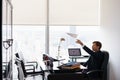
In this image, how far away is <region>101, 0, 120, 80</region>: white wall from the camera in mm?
4957

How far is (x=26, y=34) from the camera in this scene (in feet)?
18.9

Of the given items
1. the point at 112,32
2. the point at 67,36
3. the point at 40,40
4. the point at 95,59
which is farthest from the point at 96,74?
the point at 40,40

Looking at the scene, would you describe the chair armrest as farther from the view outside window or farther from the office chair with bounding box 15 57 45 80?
the view outside window

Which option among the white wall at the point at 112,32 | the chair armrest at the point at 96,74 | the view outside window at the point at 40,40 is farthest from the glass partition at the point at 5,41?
the white wall at the point at 112,32

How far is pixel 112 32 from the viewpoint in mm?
5180

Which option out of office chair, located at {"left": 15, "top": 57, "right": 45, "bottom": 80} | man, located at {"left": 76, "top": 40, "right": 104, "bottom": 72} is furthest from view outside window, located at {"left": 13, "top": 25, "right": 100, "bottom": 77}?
man, located at {"left": 76, "top": 40, "right": 104, "bottom": 72}

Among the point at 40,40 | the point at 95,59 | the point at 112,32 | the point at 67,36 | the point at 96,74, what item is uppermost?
the point at 112,32

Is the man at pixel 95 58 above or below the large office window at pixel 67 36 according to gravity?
below

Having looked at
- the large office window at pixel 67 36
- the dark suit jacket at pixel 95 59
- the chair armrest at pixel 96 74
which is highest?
the large office window at pixel 67 36

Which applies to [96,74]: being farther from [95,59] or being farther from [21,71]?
[21,71]

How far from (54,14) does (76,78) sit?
3.13m

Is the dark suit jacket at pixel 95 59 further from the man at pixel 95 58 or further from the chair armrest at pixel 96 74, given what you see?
the chair armrest at pixel 96 74

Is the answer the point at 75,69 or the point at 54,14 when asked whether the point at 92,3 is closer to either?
the point at 54,14

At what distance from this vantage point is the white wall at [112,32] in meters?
4.96
